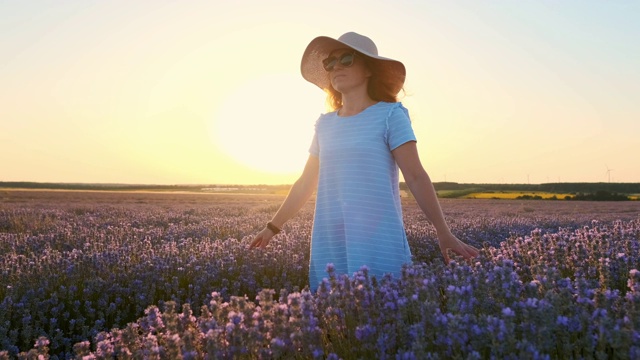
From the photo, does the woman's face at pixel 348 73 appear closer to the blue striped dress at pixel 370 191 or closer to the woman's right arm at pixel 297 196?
the blue striped dress at pixel 370 191

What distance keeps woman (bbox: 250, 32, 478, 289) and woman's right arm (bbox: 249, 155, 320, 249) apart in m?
0.28

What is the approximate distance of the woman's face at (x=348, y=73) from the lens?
3.51 metres

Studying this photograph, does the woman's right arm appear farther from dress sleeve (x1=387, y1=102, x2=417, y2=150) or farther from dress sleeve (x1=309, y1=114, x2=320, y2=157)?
dress sleeve (x1=387, y1=102, x2=417, y2=150)

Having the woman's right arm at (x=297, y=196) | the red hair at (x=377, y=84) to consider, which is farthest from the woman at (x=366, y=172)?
the woman's right arm at (x=297, y=196)

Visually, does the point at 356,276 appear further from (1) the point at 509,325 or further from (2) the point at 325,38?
(2) the point at 325,38

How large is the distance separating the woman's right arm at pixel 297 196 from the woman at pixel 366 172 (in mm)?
285

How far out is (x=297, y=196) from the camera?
3928mm

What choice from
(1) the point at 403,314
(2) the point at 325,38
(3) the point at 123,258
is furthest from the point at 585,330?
(3) the point at 123,258

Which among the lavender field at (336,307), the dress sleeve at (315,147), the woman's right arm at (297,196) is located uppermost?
the dress sleeve at (315,147)

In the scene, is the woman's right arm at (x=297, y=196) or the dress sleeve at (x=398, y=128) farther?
the woman's right arm at (x=297, y=196)

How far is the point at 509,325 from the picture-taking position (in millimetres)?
1720

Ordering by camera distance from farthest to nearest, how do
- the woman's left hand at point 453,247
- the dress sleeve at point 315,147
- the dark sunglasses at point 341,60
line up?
the dress sleeve at point 315,147
the dark sunglasses at point 341,60
the woman's left hand at point 453,247

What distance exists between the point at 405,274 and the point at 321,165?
1.31 metres

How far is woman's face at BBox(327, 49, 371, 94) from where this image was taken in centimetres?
351
